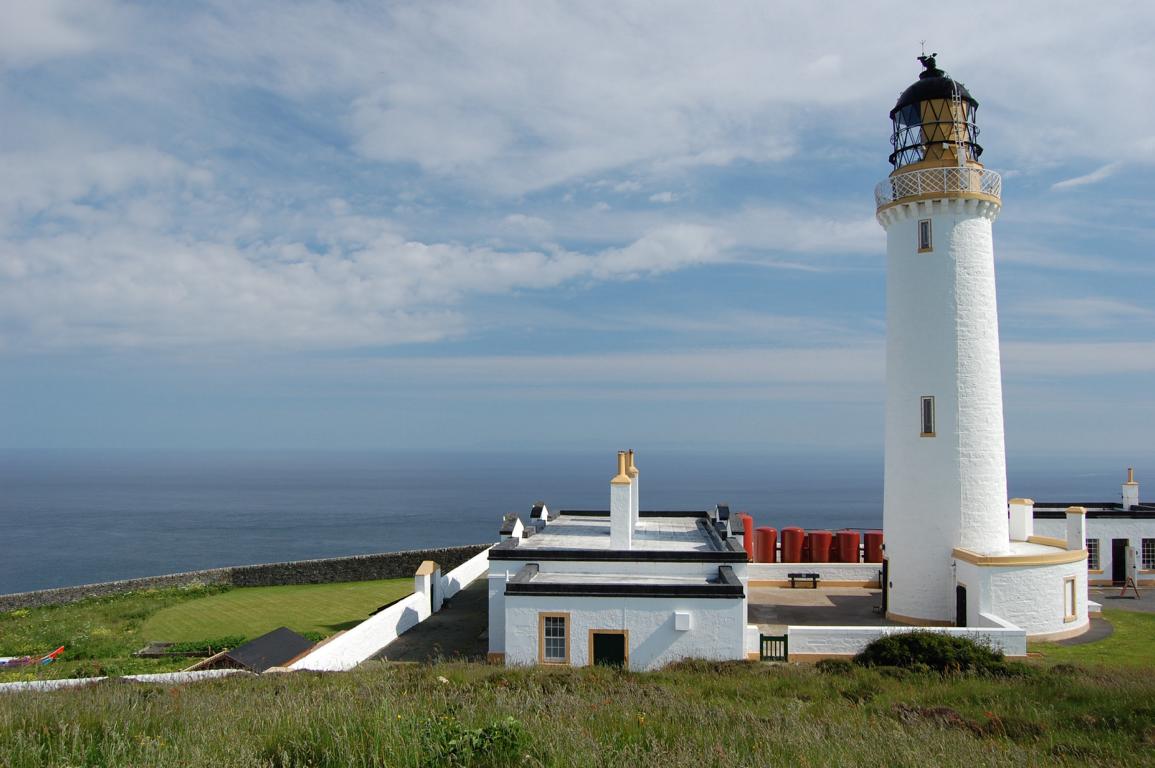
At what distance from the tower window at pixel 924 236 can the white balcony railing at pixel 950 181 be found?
24.8 inches

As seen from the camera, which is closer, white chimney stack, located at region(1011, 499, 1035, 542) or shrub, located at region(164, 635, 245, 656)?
shrub, located at region(164, 635, 245, 656)

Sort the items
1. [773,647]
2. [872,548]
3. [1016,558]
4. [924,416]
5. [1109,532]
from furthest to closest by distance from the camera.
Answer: [872,548] < [1109,532] < [924,416] < [1016,558] < [773,647]

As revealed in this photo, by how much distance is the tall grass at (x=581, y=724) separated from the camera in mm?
5258

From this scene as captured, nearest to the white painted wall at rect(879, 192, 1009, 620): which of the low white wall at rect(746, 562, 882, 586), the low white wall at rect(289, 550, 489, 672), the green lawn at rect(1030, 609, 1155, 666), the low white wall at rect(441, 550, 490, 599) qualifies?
the green lawn at rect(1030, 609, 1155, 666)

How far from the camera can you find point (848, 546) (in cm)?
2262

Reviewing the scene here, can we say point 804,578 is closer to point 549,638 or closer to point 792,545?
point 792,545

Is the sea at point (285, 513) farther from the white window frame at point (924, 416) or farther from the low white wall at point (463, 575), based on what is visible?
the white window frame at point (924, 416)

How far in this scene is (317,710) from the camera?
245 inches

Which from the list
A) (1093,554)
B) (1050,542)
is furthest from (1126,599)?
(1050,542)

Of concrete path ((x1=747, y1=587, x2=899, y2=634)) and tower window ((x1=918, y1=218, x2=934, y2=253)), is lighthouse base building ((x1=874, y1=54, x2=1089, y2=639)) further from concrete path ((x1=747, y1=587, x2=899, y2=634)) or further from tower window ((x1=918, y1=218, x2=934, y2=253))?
concrete path ((x1=747, y1=587, x2=899, y2=634))

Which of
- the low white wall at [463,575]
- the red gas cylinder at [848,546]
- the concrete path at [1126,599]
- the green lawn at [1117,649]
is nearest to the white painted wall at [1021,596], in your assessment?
the green lawn at [1117,649]

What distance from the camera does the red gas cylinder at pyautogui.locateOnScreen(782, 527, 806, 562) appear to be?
22681 mm

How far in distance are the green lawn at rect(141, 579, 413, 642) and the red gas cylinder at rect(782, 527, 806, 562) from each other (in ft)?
37.2

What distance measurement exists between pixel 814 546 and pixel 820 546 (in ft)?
0.54
